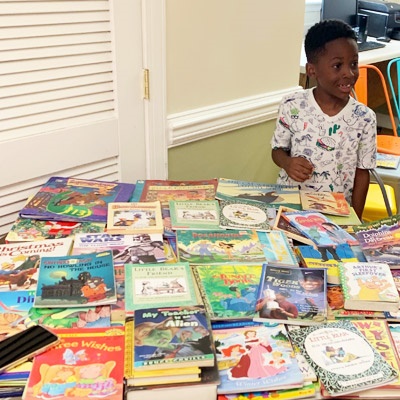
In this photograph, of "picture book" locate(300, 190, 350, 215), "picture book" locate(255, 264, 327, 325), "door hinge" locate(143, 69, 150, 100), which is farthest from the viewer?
"door hinge" locate(143, 69, 150, 100)

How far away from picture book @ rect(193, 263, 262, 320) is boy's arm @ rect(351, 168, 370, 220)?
0.72 m

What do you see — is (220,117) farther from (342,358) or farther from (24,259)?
(342,358)

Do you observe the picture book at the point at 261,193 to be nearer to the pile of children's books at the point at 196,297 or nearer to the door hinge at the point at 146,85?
the pile of children's books at the point at 196,297

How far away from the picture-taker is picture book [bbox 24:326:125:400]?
84cm

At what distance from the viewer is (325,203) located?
1510 millimetres

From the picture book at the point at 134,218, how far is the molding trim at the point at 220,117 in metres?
0.41

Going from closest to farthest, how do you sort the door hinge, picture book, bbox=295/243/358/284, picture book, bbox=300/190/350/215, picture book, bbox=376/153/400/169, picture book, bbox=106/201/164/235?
picture book, bbox=295/243/358/284 < picture book, bbox=106/201/164/235 < picture book, bbox=300/190/350/215 < the door hinge < picture book, bbox=376/153/400/169

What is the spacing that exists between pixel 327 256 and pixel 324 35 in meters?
0.77

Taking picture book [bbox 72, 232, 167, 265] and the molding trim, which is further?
the molding trim

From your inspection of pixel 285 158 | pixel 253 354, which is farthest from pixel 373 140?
pixel 253 354

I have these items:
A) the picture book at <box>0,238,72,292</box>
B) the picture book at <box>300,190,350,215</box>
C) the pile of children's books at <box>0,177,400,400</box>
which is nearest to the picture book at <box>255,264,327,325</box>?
the pile of children's books at <box>0,177,400,400</box>

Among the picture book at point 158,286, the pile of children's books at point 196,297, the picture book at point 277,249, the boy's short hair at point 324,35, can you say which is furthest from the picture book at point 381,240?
the boy's short hair at point 324,35

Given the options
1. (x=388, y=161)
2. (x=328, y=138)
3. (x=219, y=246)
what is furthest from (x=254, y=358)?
(x=388, y=161)

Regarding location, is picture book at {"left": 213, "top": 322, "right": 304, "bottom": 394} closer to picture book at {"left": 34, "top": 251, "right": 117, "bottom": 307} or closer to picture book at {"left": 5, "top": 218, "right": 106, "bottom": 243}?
picture book at {"left": 34, "top": 251, "right": 117, "bottom": 307}
